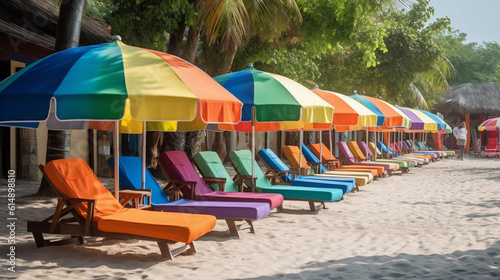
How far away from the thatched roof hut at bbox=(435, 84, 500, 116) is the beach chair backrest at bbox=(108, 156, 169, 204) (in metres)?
31.8

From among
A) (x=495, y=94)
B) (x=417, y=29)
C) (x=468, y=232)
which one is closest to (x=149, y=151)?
(x=468, y=232)

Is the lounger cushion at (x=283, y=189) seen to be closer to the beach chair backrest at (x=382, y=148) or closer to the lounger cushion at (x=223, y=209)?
the lounger cushion at (x=223, y=209)

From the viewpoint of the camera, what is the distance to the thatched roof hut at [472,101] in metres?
35.9

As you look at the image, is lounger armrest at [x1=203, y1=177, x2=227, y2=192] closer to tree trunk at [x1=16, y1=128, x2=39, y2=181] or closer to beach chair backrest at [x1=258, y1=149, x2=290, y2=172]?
beach chair backrest at [x1=258, y1=149, x2=290, y2=172]

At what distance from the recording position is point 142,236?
532 centimetres

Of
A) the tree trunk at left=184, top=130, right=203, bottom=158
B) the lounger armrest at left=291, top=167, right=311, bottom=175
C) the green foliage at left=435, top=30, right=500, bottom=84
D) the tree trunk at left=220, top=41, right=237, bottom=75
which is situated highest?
the green foliage at left=435, top=30, right=500, bottom=84

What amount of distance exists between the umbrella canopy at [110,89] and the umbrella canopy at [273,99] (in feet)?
5.22

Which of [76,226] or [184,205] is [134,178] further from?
[76,226]

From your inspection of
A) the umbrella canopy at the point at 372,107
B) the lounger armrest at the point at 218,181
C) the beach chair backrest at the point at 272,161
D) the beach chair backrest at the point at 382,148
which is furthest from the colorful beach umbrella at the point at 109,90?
the beach chair backrest at the point at 382,148

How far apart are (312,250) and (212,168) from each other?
270 cm

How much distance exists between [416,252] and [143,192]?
2942 mm

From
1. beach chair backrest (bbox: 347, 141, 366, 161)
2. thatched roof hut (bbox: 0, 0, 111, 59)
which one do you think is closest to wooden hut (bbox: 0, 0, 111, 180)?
thatched roof hut (bbox: 0, 0, 111, 59)

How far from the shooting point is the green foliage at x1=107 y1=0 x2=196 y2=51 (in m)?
11.0

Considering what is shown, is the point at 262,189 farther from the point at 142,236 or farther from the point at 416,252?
the point at 142,236
